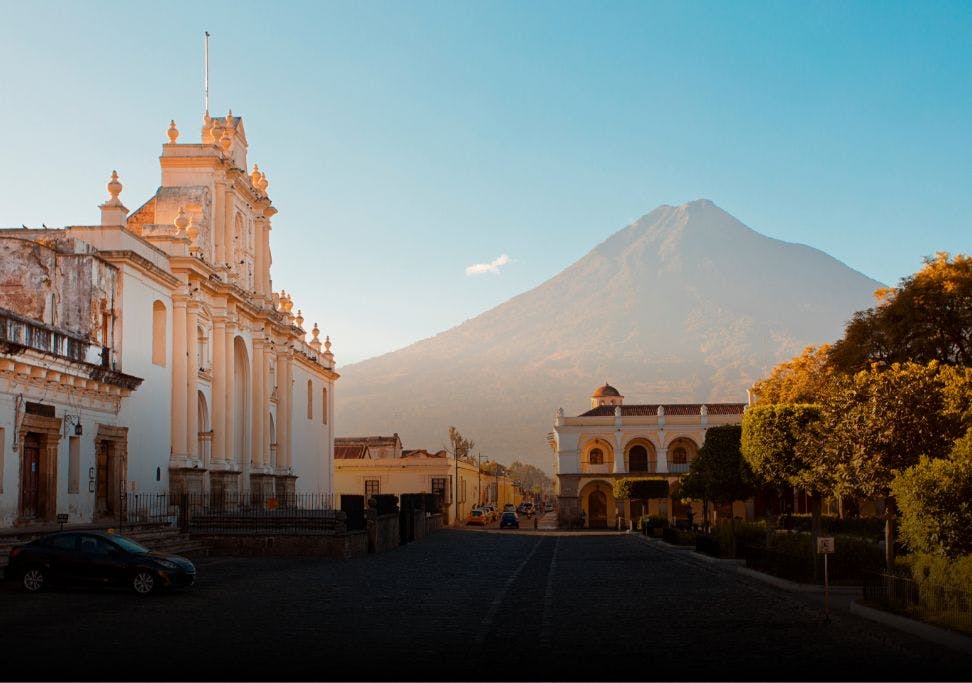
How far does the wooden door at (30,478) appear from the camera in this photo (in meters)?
26.7

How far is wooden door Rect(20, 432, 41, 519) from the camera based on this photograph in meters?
26.7

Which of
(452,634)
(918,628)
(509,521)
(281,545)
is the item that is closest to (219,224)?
(281,545)

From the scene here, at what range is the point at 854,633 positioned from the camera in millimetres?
14836

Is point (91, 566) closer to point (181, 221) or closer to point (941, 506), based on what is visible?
point (941, 506)

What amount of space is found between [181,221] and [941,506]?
2943 centimetres

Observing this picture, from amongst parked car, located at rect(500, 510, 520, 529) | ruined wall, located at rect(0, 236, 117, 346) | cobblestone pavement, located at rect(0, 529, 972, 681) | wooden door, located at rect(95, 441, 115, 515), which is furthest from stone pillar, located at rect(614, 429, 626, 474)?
cobblestone pavement, located at rect(0, 529, 972, 681)

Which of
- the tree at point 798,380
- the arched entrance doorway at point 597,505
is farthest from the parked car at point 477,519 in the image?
the tree at point 798,380

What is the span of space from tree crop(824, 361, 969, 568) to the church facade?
18156mm

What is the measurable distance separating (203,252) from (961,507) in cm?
3214

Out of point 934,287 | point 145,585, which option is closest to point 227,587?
point 145,585

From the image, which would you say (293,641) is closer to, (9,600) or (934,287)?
(9,600)

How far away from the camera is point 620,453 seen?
76812mm

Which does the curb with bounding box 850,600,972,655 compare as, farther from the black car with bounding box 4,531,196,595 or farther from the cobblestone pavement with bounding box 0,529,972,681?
the black car with bounding box 4,531,196,595

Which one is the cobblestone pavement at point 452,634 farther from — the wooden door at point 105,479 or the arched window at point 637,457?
the arched window at point 637,457
